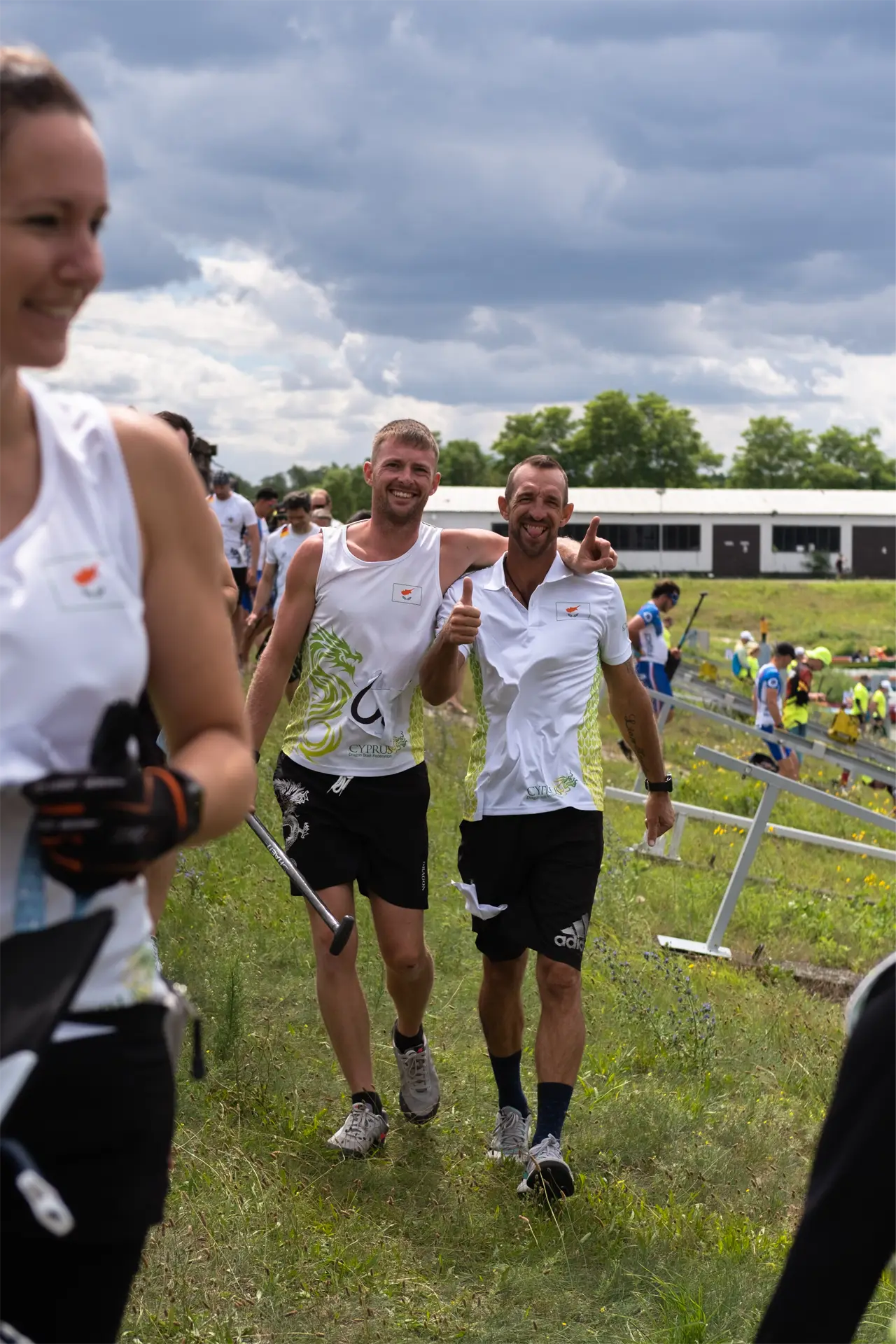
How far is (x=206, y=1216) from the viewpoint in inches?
184

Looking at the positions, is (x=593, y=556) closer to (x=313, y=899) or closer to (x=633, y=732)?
(x=633, y=732)

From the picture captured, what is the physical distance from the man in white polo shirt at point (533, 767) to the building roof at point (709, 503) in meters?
75.1

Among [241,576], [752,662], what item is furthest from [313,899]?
[752,662]

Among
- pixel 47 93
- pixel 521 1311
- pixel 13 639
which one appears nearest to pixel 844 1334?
pixel 13 639

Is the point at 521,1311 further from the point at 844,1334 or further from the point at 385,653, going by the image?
the point at 844,1334

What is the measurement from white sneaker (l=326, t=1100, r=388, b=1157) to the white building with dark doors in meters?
76.5

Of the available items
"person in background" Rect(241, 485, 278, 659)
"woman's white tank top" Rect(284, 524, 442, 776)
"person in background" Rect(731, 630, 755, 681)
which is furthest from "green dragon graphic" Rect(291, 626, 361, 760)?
"person in background" Rect(731, 630, 755, 681)

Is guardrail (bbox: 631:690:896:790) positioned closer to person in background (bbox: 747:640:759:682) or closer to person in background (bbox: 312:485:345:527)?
person in background (bbox: 312:485:345:527)

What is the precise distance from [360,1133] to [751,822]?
6153 millimetres

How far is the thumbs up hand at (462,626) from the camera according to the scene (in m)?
5.51

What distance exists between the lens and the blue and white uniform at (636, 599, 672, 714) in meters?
16.4

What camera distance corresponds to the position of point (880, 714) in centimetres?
2780

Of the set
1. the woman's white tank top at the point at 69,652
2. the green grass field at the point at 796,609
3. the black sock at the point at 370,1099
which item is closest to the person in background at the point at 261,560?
the black sock at the point at 370,1099

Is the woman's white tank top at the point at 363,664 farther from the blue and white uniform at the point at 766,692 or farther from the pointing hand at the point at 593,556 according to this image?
the blue and white uniform at the point at 766,692
